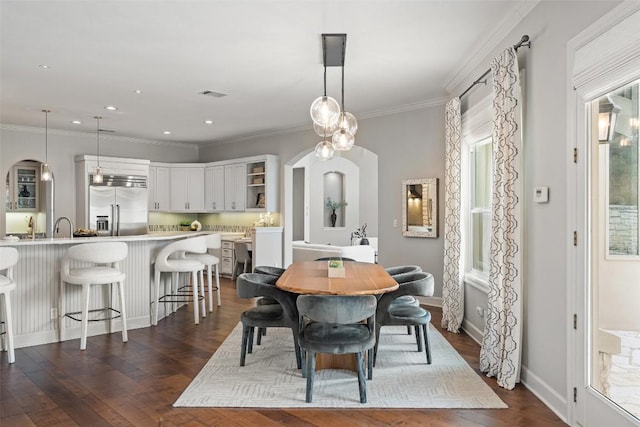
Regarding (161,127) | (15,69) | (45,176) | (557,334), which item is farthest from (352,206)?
(557,334)

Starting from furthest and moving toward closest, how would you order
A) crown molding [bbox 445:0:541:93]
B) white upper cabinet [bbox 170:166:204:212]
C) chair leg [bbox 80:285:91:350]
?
white upper cabinet [bbox 170:166:204:212] < chair leg [bbox 80:285:91:350] < crown molding [bbox 445:0:541:93]

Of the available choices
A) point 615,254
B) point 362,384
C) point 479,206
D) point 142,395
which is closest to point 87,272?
point 142,395

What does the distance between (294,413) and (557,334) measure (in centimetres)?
179

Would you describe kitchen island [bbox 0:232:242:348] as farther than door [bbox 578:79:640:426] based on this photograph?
Yes

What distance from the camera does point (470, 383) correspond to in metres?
3.53

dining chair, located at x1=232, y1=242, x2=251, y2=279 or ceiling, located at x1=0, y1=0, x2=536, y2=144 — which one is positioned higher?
ceiling, located at x1=0, y1=0, x2=536, y2=144

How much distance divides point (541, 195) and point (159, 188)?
7990 millimetres

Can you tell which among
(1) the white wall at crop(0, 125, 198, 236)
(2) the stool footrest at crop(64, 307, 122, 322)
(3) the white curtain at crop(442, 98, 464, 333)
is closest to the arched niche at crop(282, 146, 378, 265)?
(1) the white wall at crop(0, 125, 198, 236)

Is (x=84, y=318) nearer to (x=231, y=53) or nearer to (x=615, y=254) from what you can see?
(x=231, y=53)

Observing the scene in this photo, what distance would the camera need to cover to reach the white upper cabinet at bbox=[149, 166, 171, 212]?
9.48 metres

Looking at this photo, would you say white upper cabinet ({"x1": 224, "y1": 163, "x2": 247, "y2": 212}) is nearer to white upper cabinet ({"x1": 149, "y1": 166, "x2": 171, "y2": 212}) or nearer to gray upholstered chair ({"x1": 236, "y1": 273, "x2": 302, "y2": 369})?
white upper cabinet ({"x1": 149, "y1": 166, "x2": 171, "y2": 212})

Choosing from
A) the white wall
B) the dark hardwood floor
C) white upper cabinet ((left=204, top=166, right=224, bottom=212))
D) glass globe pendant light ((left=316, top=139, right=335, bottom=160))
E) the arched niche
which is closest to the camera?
the dark hardwood floor

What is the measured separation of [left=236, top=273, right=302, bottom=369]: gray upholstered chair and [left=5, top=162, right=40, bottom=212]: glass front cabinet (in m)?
6.55

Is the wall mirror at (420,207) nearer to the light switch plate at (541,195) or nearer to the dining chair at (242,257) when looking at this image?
the light switch plate at (541,195)
